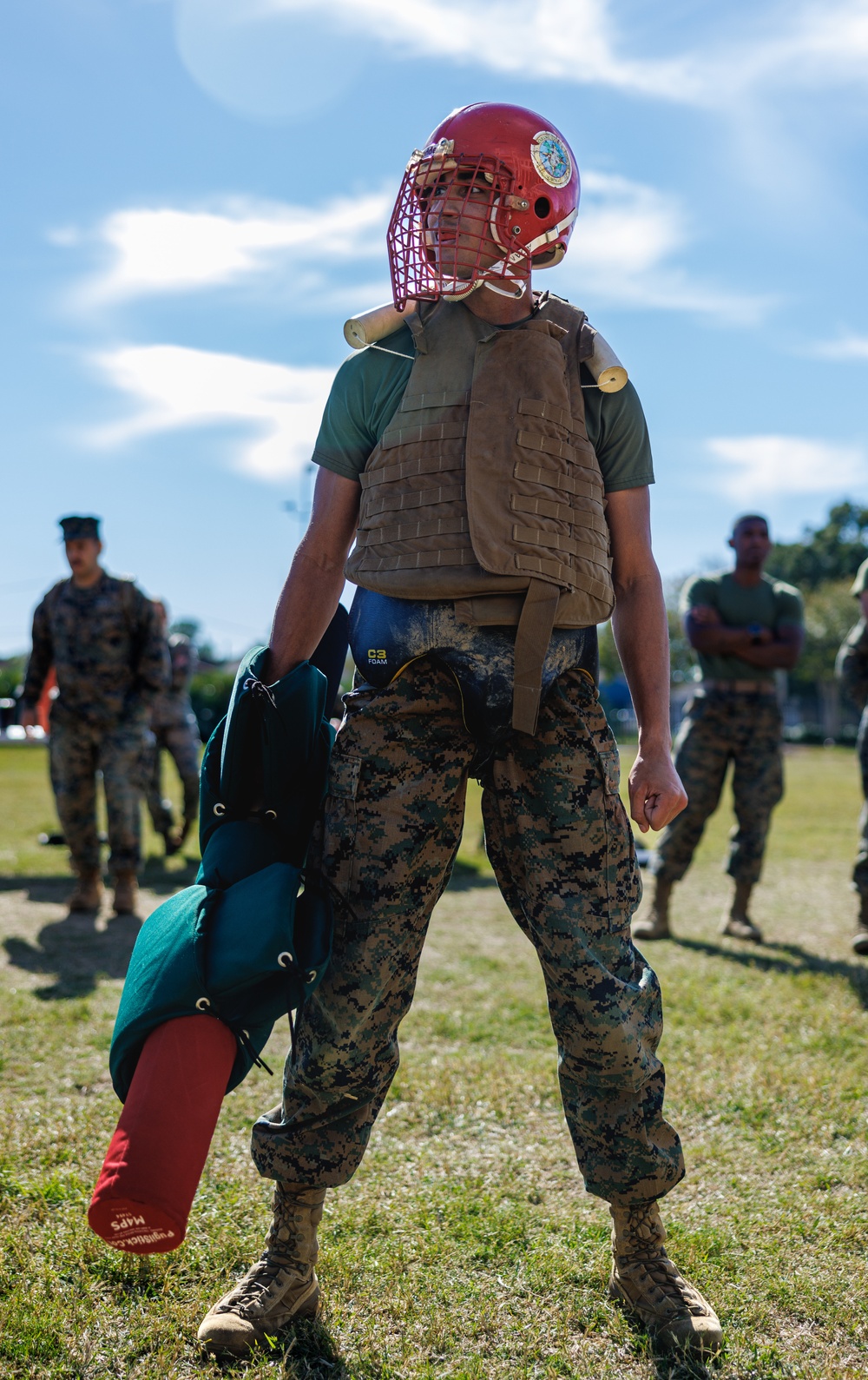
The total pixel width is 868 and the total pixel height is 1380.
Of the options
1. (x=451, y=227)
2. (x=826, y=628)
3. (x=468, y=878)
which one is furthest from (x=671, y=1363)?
(x=826, y=628)

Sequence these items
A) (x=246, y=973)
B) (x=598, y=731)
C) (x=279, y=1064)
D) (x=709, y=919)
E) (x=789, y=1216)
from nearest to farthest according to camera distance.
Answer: (x=246, y=973) → (x=598, y=731) → (x=789, y=1216) → (x=279, y=1064) → (x=709, y=919)

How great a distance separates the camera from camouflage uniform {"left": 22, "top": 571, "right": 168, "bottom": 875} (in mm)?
7070

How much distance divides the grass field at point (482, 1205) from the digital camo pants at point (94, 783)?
1.39m

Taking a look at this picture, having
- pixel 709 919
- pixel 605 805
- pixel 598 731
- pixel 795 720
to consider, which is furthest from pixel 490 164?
pixel 795 720

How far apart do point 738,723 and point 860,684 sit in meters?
0.79

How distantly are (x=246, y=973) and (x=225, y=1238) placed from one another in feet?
3.63

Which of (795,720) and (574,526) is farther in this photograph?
(795,720)

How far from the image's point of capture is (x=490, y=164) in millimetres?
2357

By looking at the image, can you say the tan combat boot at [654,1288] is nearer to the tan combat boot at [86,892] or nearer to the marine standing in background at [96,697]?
the marine standing in background at [96,697]

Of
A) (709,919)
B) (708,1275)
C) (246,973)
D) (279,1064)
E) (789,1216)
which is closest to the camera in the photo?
(246,973)

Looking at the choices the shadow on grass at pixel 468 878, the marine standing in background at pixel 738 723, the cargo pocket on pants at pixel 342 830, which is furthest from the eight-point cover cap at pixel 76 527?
the cargo pocket on pants at pixel 342 830

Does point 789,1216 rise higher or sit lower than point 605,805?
lower

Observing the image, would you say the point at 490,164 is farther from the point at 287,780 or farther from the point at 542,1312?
the point at 542,1312

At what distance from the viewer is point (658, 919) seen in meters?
6.80
